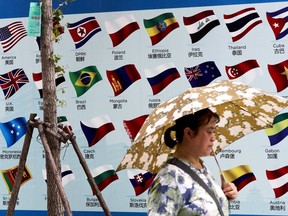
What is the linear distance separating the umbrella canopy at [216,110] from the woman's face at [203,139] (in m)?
0.14

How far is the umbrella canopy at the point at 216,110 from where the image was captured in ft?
10.9

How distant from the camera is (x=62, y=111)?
637 centimetres

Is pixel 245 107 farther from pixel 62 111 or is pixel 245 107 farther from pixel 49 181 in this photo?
pixel 62 111

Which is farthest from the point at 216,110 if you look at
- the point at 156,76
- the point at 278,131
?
the point at 156,76

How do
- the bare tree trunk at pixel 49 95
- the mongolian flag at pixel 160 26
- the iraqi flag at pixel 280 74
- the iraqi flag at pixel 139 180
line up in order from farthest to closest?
the iraqi flag at pixel 139 180 < the mongolian flag at pixel 160 26 < the iraqi flag at pixel 280 74 < the bare tree trunk at pixel 49 95

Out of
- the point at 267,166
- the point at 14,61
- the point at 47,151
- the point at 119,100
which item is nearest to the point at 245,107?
the point at 47,151

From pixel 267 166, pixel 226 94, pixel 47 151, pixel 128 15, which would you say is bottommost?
pixel 267 166

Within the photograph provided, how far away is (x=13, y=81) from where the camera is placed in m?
6.57

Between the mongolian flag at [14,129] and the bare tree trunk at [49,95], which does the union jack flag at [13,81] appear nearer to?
the mongolian flag at [14,129]

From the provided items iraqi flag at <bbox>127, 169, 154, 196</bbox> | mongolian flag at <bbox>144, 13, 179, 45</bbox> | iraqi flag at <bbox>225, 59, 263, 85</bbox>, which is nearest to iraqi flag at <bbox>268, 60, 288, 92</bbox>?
iraqi flag at <bbox>225, 59, 263, 85</bbox>

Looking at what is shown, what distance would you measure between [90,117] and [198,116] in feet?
9.76

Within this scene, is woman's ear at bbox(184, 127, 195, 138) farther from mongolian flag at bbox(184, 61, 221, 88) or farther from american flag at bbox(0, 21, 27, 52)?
american flag at bbox(0, 21, 27, 52)

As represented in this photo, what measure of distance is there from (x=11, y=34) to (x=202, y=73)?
1956 millimetres

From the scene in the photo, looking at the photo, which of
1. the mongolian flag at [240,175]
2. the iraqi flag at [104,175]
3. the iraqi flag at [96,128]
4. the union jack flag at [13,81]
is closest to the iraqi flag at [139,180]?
the iraqi flag at [104,175]
